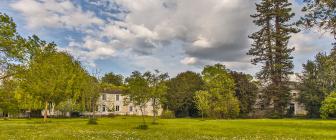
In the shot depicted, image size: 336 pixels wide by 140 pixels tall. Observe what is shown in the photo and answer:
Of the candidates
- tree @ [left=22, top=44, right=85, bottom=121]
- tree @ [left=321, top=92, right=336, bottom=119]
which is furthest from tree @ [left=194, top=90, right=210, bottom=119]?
tree @ [left=22, top=44, right=85, bottom=121]

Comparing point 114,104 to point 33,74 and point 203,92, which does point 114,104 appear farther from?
point 33,74

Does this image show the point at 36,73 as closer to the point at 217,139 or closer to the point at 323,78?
the point at 217,139

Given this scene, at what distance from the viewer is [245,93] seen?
9706cm

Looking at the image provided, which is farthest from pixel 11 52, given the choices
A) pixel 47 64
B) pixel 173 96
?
pixel 173 96

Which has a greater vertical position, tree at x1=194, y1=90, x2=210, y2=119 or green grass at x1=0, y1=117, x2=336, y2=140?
tree at x1=194, y1=90, x2=210, y2=119

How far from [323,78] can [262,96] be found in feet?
64.4

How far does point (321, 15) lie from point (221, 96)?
59453 mm

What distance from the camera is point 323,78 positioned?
303ft

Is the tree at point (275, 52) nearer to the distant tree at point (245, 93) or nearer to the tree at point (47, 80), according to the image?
the distant tree at point (245, 93)

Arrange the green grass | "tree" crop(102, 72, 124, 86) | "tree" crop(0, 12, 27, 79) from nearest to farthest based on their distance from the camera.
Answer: the green grass, "tree" crop(0, 12, 27, 79), "tree" crop(102, 72, 124, 86)

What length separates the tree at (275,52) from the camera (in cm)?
8325

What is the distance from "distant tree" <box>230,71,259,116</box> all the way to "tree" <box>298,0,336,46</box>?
2778 inches

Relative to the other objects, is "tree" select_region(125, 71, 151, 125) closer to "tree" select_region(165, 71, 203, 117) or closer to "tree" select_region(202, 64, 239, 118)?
"tree" select_region(202, 64, 239, 118)

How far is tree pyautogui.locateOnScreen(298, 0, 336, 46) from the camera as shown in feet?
78.1
